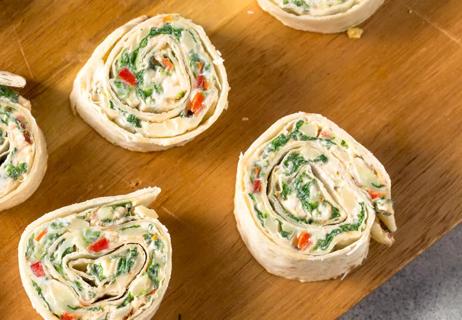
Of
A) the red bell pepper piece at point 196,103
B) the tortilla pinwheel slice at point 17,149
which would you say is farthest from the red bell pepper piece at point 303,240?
the tortilla pinwheel slice at point 17,149

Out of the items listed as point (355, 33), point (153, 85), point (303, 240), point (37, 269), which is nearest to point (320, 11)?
point (355, 33)

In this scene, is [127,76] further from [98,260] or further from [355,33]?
[355,33]

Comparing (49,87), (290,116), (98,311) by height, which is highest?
(49,87)

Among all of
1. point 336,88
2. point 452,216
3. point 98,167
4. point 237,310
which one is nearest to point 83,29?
point 98,167

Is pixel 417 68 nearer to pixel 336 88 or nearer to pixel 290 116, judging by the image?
pixel 336 88

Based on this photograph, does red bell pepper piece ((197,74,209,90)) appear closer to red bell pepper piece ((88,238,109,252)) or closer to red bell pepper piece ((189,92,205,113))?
red bell pepper piece ((189,92,205,113))
